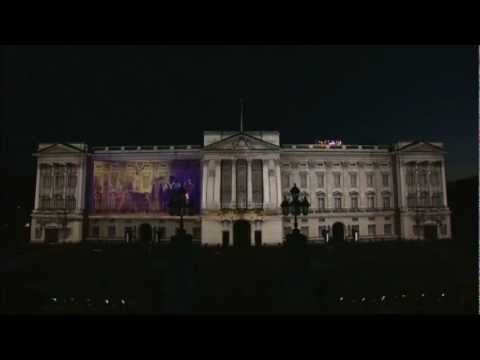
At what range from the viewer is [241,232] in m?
42.9

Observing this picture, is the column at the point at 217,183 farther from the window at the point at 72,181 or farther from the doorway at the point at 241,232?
the window at the point at 72,181

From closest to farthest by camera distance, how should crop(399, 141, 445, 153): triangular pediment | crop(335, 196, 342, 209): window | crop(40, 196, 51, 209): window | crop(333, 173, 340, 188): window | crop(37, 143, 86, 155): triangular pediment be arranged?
crop(40, 196, 51, 209): window, crop(37, 143, 86, 155): triangular pediment, crop(335, 196, 342, 209): window, crop(333, 173, 340, 188): window, crop(399, 141, 445, 153): triangular pediment

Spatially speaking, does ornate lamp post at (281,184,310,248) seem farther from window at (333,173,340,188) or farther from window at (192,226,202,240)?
window at (333,173,340,188)

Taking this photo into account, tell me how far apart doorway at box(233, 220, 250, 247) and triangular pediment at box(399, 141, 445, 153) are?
2330 centimetres

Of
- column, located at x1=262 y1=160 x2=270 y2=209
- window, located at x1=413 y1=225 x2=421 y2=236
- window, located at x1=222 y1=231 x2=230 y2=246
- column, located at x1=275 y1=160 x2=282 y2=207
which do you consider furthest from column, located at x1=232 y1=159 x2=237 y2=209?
window, located at x1=413 y1=225 x2=421 y2=236

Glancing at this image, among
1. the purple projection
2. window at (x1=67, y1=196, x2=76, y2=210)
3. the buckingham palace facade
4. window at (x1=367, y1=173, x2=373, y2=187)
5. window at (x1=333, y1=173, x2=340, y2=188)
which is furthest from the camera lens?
window at (x1=367, y1=173, x2=373, y2=187)

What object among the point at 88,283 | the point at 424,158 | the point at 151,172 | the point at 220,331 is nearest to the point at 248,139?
the point at 151,172

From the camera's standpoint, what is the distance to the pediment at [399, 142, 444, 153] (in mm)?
46688

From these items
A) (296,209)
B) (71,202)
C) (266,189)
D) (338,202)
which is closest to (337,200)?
(338,202)

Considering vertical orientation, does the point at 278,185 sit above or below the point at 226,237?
above

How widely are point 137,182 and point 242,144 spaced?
14542mm

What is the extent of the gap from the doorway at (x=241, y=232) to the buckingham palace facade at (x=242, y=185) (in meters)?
0.12

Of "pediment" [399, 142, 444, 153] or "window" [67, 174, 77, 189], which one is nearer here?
"window" [67, 174, 77, 189]

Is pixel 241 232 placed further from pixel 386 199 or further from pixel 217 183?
pixel 386 199
